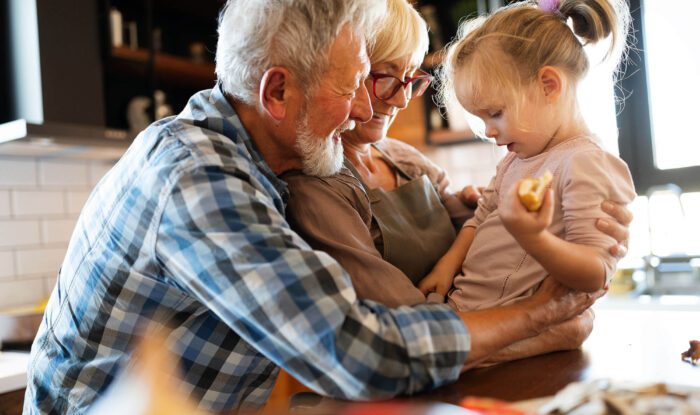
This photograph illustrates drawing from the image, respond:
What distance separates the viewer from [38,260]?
251cm

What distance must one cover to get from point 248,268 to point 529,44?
2.45 ft

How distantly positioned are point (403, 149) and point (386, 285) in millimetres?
689

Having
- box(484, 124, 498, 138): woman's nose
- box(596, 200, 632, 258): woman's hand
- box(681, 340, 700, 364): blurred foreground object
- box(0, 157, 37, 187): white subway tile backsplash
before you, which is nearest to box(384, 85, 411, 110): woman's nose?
box(484, 124, 498, 138): woman's nose

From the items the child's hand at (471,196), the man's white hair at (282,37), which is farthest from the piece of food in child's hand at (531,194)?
the child's hand at (471,196)

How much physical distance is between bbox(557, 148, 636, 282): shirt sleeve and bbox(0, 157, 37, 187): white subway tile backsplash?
6.73 ft

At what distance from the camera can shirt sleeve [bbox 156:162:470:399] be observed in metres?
0.86

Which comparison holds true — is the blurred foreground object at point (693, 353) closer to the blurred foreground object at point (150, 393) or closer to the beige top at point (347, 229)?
the beige top at point (347, 229)

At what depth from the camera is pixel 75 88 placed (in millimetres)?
2336

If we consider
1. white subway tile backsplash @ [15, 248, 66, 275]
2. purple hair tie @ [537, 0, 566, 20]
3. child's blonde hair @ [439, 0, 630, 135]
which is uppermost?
purple hair tie @ [537, 0, 566, 20]

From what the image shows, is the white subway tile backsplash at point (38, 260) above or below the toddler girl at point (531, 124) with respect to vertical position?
below

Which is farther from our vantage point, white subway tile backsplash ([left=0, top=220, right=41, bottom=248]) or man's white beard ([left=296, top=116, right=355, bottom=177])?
white subway tile backsplash ([left=0, top=220, right=41, bottom=248])

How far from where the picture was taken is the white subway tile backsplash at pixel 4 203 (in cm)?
237

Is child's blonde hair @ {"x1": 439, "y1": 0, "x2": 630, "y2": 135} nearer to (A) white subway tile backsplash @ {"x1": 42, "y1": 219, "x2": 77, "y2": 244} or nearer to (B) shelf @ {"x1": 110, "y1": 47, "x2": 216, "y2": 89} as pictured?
(B) shelf @ {"x1": 110, "y1": 47, "x2": 216, "y2": 89}

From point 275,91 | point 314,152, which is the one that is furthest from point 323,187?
point 275,91
